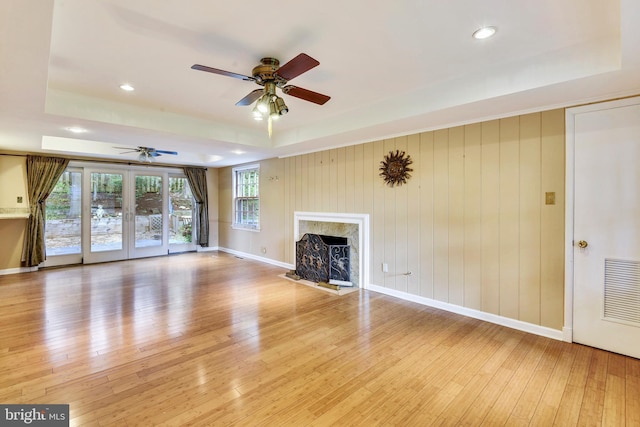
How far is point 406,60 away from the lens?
2641mm

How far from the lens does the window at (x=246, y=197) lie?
7148 mm

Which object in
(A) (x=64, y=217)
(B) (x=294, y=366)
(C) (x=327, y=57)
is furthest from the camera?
(A) (x=64, y=217)

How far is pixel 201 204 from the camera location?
26.5 feet

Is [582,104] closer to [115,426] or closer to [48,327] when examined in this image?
[115,426]

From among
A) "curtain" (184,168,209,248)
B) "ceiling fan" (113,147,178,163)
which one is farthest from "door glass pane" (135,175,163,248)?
"ceiling fan" (113,147,178,163)

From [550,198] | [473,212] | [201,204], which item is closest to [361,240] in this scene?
[473,212]

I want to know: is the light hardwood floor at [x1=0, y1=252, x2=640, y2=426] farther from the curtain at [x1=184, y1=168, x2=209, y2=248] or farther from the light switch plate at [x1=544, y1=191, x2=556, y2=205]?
the curtain at [x1=184, y1=168, x2=209, y2=248]

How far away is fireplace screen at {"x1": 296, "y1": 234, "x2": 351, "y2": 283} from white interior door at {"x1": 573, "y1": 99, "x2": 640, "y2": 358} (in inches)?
115

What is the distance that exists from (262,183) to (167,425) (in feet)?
17.7

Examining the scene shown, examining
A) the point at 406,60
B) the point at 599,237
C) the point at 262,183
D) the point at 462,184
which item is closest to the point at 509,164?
the point at 462,184

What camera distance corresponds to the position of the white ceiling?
76.4 inches

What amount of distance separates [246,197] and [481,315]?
566 cm

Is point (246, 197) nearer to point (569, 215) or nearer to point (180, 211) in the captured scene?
point (180, 211)

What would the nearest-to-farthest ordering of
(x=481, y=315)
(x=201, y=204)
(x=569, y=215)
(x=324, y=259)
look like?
(x=569, y=215)
(x=481, y=315)
(x=324, y=259)
(x=201, y=204)
